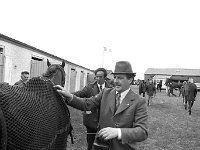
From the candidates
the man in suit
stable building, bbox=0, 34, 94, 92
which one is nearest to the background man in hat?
the man in suit

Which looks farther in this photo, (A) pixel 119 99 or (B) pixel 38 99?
(A) pixel 119 99

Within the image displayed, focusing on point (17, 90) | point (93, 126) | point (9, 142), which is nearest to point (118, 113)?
point (17, 90)

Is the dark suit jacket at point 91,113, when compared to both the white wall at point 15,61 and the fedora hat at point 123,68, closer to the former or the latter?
the fedora hat at point 123,68

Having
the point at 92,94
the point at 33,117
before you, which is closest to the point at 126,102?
the point at 33,117

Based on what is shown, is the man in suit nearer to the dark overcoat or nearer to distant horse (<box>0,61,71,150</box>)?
distant horse (<box>0,61,71,150</box>)

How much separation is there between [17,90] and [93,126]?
2952mm

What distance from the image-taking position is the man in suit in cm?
471

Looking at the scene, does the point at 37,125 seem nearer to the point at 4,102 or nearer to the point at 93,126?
the point at 4,102

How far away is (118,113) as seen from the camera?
2768mm

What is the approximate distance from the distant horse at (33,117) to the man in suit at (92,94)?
2135mm

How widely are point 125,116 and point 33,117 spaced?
47.9 inches

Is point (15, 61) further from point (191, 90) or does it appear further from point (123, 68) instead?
point (191, 90)

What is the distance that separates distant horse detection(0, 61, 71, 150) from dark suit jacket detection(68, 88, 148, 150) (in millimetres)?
522

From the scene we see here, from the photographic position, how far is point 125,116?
2736mm
